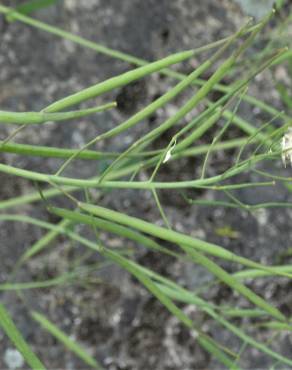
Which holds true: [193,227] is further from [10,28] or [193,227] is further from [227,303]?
[10,28]

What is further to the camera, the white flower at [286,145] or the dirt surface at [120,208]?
the dirt surface at [120,208]

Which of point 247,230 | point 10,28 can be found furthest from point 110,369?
point 10,28

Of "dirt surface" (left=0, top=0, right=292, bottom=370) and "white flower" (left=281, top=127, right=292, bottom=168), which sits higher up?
"white flower" (left=281, top=127, right=292, bottom=168)

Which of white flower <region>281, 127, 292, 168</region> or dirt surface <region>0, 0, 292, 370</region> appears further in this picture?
dirt surface <region>0, 0, 292, 370</region>

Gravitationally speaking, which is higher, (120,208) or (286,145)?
(286,145)

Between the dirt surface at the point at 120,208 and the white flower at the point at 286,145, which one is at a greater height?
the white flower at the point at 286,145

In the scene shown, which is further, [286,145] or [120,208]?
[120,208]

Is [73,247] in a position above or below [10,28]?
below

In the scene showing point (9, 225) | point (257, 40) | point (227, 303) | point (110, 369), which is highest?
point (257, 40)
